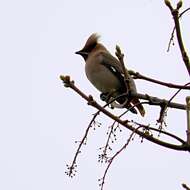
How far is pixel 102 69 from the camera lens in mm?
6305

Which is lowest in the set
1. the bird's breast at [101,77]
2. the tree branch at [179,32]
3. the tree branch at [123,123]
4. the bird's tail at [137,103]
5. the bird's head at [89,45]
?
the tree branch at [123,123]

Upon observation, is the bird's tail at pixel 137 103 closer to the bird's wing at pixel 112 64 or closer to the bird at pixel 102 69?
the bird at pixel 102 69

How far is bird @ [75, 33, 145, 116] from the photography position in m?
5.96

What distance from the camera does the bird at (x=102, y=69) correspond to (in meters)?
5.96

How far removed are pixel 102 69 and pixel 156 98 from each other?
3367 millimetres

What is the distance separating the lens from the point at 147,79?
285cm

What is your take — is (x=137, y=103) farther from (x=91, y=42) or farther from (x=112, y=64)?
(x=91, y=42)

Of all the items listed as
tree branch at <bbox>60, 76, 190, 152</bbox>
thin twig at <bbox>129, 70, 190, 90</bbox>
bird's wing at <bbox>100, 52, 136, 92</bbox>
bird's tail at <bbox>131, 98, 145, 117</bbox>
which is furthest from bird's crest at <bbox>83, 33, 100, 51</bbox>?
tree branch at <bbox>60, 76, 190, 152</bbox>

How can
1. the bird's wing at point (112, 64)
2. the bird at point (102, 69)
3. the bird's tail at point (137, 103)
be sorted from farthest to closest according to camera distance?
the bird's wing at point (112, 64) < the bird at point (102, 69) < the bird's tail at point (137, 103)

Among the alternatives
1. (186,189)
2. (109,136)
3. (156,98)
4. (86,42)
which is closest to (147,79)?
(156,98)

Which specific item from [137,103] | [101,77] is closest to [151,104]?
[137,103]

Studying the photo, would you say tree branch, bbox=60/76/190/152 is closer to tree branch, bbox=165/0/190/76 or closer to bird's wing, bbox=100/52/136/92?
tree branch, bbox=165/0/190/76

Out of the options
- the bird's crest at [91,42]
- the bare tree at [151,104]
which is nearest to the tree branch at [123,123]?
the bare tree at [151,104]

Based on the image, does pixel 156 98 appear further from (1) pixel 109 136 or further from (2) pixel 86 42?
(2) pixel 86 42
